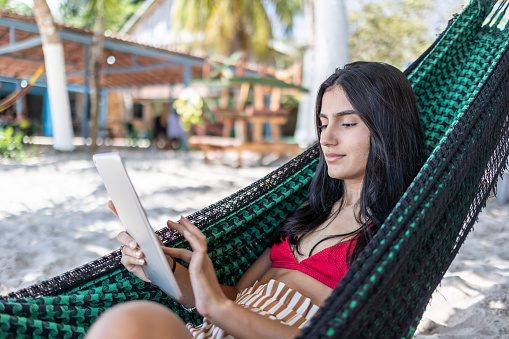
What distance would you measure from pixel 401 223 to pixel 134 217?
0.60m

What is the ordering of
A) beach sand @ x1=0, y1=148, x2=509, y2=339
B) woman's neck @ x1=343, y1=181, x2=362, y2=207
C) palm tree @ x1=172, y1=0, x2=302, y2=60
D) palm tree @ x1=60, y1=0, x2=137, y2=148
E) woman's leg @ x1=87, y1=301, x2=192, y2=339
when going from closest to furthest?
woman's leg @ x1=87, y1=301, x2=192, y2=339 < woman's neck @ x1=343, y1=181, x2=362, y2=207 < beach sand @ x1=0, y1=148, x2=509, y2=339 < palm tree @ x1=60, y1=0, x2=137, y2=148 < palm tree @ x1=172, y1=0, x2=302, y2=60

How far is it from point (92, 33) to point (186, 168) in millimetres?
3365

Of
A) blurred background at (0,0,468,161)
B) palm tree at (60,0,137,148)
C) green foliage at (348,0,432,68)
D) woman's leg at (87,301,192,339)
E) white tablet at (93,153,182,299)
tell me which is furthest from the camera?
palm tree at (60,0,137,148)

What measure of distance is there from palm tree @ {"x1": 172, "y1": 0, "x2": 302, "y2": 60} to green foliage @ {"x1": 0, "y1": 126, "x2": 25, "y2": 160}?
7.48 metres

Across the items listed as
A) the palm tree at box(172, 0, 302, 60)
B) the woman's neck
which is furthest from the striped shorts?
the palm tree at box(172, 0, 302, 60)

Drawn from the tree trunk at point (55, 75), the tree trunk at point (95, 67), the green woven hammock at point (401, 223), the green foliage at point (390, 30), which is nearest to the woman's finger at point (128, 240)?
the green woven hammock at point (401, 223)

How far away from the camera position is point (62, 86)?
6.52 m

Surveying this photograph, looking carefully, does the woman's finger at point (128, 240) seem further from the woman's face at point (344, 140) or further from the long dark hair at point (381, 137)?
the woman's face at point (344, 140)

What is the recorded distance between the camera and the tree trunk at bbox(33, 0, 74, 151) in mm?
5734

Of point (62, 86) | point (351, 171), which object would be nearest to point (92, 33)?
point (62, 86)

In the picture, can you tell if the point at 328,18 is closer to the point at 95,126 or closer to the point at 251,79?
the point at 251,79

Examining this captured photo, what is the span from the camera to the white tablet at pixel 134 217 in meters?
0.88

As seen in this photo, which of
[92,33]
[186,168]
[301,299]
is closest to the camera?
[301,299]

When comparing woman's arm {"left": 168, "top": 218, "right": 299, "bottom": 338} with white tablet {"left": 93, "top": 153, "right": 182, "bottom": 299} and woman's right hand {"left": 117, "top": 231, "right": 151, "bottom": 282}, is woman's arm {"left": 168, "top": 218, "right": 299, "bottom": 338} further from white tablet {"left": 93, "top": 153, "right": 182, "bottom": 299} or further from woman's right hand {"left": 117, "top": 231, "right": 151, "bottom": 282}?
woman's right hand {"left": 117, "top": 231, "right": 151, "bottom": 282}
